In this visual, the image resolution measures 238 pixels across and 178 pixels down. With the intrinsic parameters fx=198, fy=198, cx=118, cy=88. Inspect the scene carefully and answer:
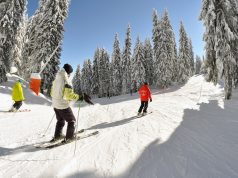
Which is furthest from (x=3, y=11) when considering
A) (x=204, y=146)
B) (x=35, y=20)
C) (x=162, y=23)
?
(x=162, y=23)

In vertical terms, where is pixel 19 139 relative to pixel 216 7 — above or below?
below

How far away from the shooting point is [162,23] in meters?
48.8

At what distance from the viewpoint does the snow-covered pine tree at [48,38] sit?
2700cm

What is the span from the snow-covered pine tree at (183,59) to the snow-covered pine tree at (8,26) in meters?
39.0

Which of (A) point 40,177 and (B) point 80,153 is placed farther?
(B) point 80,153

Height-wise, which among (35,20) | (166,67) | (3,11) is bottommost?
(166,67)

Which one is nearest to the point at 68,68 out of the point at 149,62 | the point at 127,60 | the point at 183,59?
the point at 183,59

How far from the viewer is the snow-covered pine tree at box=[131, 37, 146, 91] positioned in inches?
1981

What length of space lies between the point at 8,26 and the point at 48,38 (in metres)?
5.42

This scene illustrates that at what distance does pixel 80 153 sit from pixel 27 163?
1.14m

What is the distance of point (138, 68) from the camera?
50.5 metres

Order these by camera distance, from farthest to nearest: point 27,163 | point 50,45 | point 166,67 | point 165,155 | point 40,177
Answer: point 166,67
point 50,45
point 165,155
point 27,163
point 40,177

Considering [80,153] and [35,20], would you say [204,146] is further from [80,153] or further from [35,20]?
[35,20]

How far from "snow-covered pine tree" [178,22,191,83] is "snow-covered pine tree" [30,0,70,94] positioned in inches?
1293
